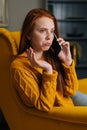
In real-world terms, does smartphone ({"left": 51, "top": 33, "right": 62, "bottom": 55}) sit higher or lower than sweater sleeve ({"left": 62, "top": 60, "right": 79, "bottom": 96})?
higher

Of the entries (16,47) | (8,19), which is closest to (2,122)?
(16,47)

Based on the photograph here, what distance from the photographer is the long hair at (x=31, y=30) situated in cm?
164

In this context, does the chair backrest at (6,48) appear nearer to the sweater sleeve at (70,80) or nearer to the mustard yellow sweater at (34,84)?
the mustard yellow sweater at (34,84)

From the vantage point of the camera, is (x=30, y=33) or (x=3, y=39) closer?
(x=30, y=33)

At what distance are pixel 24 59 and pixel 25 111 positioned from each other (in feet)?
0.91

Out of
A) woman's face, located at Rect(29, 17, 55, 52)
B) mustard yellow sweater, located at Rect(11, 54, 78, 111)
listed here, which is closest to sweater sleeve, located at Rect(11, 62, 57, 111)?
mustard yellow sweater, located at Rect(11, 54, 78, 111)

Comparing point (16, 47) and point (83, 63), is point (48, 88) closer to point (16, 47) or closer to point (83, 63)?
point (16, 47)

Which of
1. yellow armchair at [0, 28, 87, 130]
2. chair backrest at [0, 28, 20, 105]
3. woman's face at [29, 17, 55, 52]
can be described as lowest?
yellow armchair at [0, 28, 87, 130]

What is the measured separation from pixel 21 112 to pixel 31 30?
450 mm

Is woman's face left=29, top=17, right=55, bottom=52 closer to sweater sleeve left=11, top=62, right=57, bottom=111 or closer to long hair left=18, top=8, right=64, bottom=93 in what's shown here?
long hair left=18, top=8, right=64, bottom=93

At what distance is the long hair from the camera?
1.64m

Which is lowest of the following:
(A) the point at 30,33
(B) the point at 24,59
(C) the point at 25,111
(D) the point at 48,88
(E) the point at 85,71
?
(E) the point at 85,71

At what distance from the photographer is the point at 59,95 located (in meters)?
1.69

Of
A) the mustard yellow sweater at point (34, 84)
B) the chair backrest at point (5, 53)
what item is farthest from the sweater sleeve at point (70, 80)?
the chair backrest at point (5, 53)
